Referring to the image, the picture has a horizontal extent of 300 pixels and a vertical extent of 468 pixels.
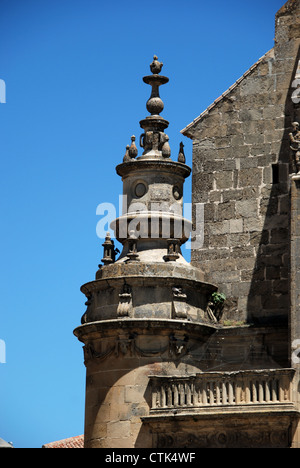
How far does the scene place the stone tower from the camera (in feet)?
151

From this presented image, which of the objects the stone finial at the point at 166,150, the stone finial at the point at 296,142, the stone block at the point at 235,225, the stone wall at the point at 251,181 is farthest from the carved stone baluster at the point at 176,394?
the stone finial at the point at 166,150

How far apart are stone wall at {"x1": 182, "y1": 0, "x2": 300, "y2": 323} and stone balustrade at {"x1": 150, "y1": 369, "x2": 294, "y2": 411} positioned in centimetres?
369

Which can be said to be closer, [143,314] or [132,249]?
[143,314]

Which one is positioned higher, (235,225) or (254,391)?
(235,225)

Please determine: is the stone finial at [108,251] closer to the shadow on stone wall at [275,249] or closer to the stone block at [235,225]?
the stone block at [235,225]

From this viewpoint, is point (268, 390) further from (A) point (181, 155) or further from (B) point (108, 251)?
(A) point (181, 155)

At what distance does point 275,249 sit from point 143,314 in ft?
15.7

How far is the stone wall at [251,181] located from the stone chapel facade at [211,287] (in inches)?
1.7

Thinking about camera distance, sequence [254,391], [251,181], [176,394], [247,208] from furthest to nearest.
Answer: [251,181] < [247,208] < [176,394] < [254,391]

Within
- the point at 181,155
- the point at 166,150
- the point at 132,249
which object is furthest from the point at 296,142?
the point at 132,249

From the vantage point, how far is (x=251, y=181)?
49.3 meters

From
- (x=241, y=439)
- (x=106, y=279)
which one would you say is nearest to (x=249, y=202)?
(x=106, y=279)

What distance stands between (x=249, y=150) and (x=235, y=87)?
7.04ft

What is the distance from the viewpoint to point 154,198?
1909 inches
